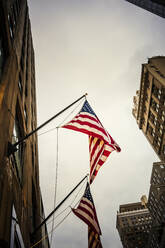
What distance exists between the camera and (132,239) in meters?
110

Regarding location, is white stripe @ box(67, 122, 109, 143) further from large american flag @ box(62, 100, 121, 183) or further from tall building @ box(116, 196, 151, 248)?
tall building @ box(116, 196, 151, 248)

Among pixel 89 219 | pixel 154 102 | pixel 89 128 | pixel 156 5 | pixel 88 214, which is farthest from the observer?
pixel 154 102

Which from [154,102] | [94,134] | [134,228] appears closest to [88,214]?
[94,134]

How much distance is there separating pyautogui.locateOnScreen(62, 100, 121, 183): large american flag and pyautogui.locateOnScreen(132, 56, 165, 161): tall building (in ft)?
114

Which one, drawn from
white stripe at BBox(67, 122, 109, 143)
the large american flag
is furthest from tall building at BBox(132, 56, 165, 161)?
white stripe at BBox(67, 122, 109, 143)

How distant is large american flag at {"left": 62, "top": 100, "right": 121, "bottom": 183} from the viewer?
8883mm

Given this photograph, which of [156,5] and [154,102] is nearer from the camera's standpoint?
[156,5]

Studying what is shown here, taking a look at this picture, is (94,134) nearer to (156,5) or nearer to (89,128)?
(89,128)

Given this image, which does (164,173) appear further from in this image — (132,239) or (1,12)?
(1,12)

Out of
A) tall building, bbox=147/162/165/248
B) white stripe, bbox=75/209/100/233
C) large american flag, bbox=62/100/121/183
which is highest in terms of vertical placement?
large american flag, bbox=62/100/121/183

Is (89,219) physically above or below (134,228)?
above

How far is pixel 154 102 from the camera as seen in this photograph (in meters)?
44.2

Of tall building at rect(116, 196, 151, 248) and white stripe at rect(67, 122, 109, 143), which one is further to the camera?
tall building at rect(116, 196, 151, 248)

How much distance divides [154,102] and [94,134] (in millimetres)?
40262
